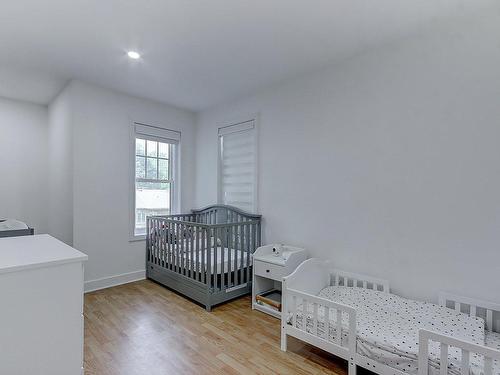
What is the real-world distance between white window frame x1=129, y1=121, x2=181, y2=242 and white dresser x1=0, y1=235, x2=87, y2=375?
2336 mm

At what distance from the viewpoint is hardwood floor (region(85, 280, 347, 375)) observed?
5.96 feet

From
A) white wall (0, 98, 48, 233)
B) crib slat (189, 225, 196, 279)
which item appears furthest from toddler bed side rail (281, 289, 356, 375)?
white wall (0, 98, 48, 233)

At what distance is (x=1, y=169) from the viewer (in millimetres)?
3826

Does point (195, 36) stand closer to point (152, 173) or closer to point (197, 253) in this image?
point (197, 253)

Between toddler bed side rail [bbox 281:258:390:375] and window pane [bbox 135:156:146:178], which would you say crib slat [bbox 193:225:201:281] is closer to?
toddler bed side rail [bbox 281:258:390:375]

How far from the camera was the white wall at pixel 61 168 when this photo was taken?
323cm

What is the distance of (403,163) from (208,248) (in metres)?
1.92

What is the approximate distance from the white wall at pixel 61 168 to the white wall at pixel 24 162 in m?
0.18

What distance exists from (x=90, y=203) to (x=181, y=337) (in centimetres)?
197

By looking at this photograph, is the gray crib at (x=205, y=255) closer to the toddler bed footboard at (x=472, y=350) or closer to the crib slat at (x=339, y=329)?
the crib slat at (x=339, y=329)

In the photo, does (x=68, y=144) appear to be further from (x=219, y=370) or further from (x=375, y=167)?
(x=375, y=167)

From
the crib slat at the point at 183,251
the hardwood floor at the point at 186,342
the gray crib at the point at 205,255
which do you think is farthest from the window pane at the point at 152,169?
the hardwood floor at the point at 186,342

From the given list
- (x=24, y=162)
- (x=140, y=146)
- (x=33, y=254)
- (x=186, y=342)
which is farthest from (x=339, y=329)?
(x=24, y=162)

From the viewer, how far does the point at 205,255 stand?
2787 millimetres
